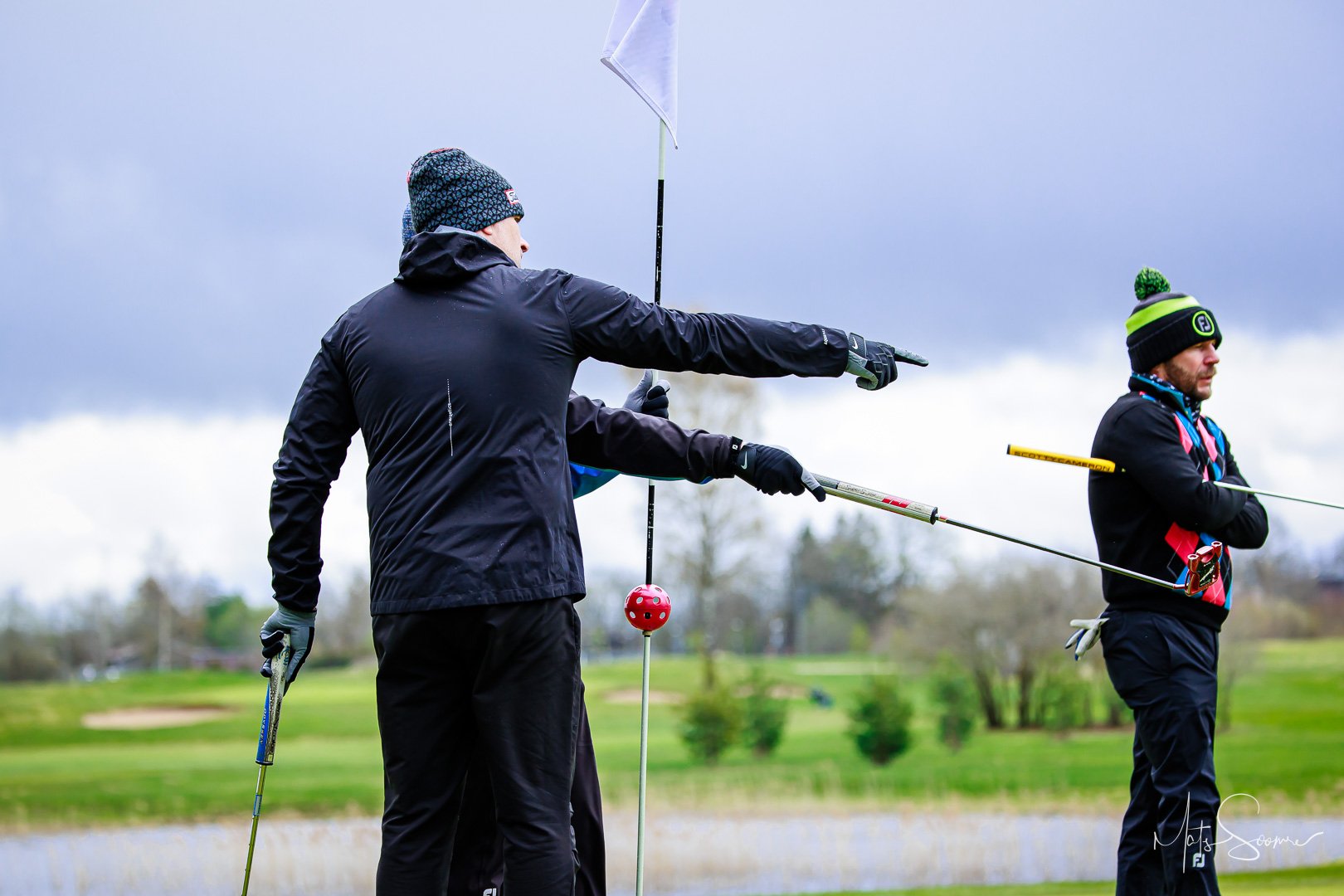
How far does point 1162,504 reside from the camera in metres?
3.60

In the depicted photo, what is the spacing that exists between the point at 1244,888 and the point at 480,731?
5271mm

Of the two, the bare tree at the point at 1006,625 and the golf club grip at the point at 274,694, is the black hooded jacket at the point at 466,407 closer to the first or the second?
the golf club grip at the point at 274,694

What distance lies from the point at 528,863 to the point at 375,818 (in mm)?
14512

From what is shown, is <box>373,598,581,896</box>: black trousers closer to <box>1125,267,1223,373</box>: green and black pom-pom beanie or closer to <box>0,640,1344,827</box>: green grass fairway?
<box>1125,267,1223,373</box>: green and black pom-pom beanie

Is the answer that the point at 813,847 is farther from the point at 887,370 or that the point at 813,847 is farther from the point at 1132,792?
the point at 887,370

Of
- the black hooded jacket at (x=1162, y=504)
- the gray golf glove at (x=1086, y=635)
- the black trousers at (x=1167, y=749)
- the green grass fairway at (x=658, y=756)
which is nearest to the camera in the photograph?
the black trousers at (x=1167, y=749)

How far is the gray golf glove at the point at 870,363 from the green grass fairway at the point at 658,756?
13162 mm

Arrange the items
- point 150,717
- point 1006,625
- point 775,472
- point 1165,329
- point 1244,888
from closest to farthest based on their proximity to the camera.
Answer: point 775,472, point 1165,329, point 1244,888, point 1006,625, point 150,717

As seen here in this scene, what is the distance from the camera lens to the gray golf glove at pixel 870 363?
313 cm

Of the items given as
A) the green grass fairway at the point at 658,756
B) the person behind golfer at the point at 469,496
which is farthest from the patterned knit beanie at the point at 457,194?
the green grass fairway at the point at 658,756

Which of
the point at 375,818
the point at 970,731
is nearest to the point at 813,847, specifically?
the point at 375,818

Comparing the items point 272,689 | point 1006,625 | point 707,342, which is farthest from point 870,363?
point 1006,625

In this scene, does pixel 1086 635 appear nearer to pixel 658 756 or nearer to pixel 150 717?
pixel 658 756

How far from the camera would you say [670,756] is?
67.2 feet
